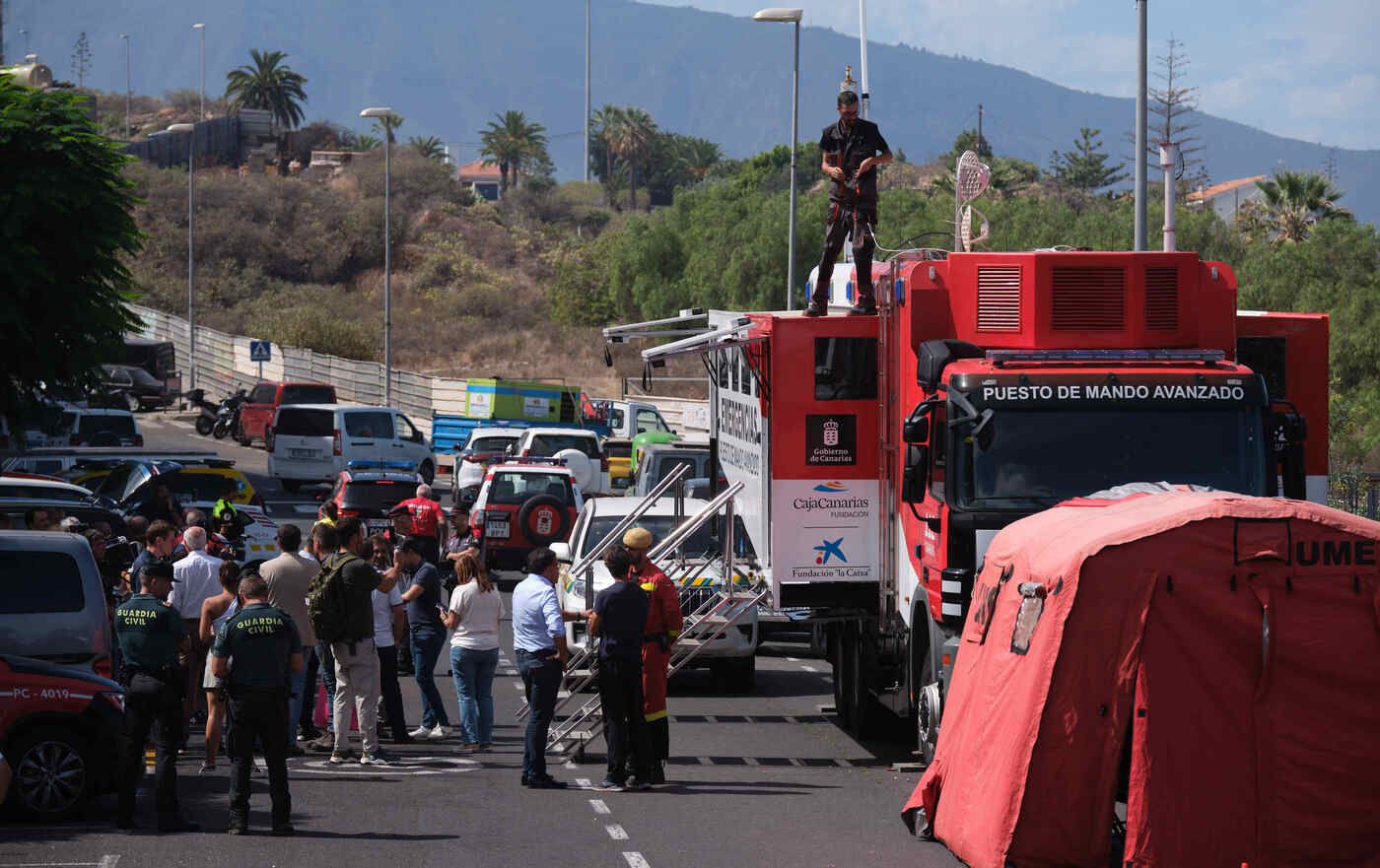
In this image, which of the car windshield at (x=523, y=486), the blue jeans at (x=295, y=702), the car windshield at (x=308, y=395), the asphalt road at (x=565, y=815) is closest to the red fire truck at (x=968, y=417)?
the asphalt road at (x=565, y=815)

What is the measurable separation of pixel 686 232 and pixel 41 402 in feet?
173

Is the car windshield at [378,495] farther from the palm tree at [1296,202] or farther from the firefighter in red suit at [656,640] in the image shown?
the palm tree at [1296,202]

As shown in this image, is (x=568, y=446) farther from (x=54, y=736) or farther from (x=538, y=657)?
(x=54, y=736)

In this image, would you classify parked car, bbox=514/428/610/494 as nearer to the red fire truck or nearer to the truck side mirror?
the red fire truck

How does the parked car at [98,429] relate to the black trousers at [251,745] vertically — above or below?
above

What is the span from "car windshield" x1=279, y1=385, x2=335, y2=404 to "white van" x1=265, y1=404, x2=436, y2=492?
358 inches

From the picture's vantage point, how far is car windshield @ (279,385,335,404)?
51.0m

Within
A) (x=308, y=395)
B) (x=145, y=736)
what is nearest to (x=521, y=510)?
(x=145, y=736)

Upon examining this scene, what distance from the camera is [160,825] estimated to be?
1138 cm

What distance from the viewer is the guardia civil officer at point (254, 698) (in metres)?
11.3

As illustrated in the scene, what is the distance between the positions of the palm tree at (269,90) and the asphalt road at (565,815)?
116206 millimetres

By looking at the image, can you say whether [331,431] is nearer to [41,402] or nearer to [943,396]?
[41,402]

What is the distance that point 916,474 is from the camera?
12.1 m

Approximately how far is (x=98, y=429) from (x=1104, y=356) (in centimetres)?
3241
